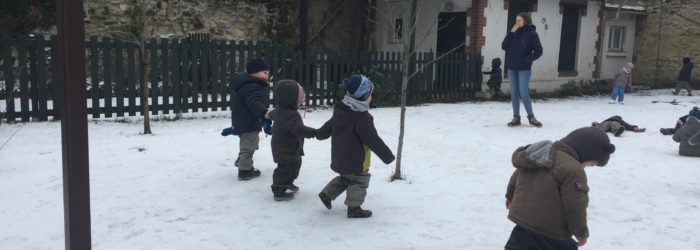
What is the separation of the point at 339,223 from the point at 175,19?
10474 millimetres

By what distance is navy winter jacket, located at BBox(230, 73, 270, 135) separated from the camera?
514 cm

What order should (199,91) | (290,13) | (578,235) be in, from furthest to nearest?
(290,13) < (199,91) < (578,235)

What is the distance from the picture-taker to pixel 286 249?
12.6ft

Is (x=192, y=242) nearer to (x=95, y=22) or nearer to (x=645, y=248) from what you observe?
(x=645, y=248)

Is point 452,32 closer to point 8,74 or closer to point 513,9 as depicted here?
point 513,9

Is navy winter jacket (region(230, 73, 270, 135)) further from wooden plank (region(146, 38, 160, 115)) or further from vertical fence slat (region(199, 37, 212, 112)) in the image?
vertical fence slat (region(199, 37, 212, 112))

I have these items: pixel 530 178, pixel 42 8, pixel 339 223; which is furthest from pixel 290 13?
pixel 530 178

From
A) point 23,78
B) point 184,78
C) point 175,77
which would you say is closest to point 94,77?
point 23,78

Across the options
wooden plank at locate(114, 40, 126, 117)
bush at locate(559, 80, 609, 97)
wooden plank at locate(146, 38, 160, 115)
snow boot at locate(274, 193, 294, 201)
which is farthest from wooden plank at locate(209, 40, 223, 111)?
bush at locate(559, 80, 609, 97)

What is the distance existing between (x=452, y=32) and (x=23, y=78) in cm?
976

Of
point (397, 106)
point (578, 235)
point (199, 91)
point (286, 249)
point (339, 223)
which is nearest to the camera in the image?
point (578, 235)

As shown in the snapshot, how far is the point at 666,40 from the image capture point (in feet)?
58.4

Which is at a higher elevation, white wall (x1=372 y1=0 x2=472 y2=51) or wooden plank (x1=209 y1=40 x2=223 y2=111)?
white wall (x1=372 y1=0 x2=472 y2=51)

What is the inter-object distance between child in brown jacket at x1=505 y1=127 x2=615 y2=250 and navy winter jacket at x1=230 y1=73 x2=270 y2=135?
2.78 m
